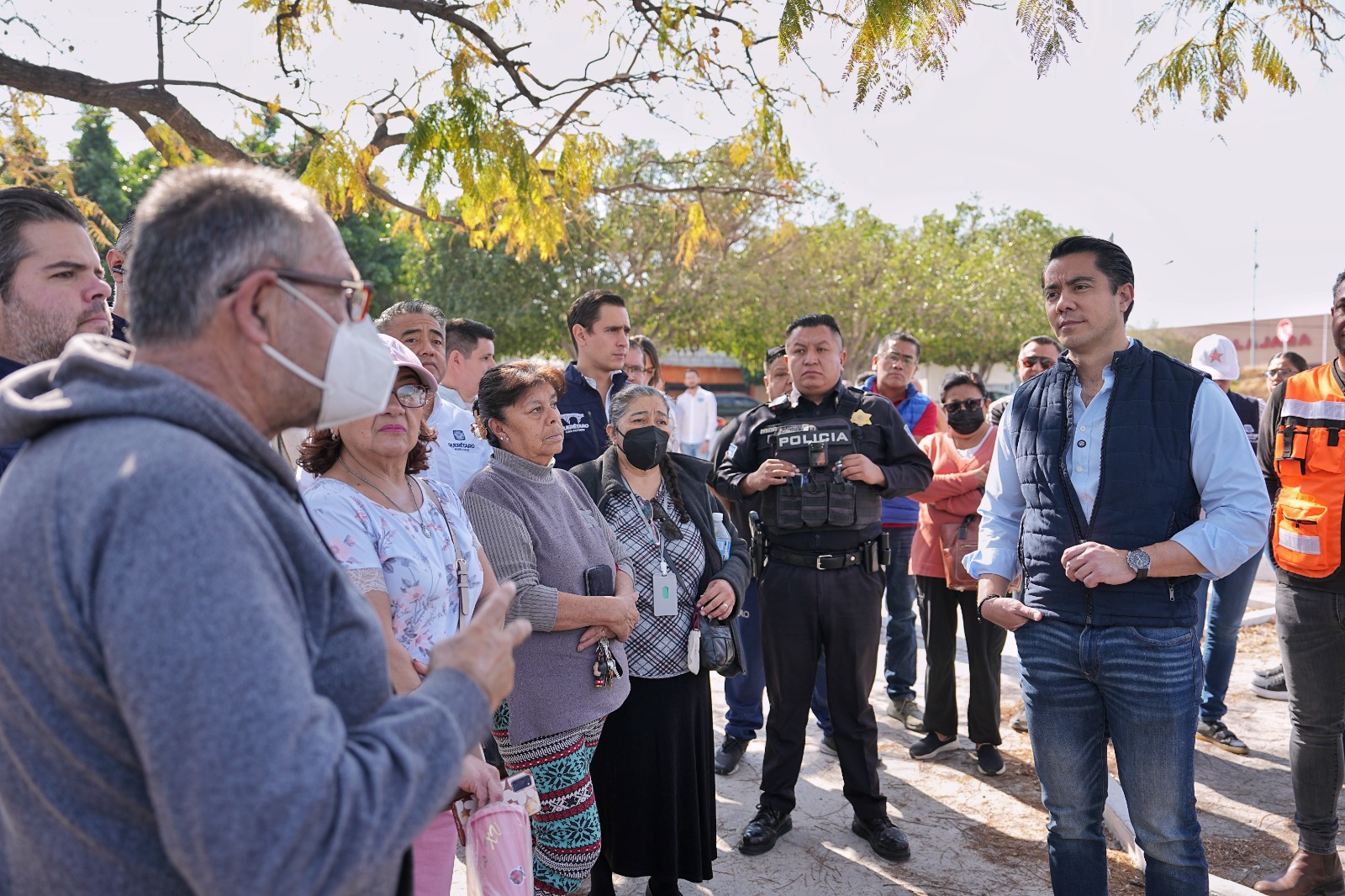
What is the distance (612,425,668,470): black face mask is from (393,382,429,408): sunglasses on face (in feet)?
3.77

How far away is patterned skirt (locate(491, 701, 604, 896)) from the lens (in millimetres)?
3238

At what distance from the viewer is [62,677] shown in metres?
1.14

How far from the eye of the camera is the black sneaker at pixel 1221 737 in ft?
17.5

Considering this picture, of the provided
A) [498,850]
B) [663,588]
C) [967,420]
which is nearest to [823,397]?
[967,420]

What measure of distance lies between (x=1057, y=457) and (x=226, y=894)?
109 inches

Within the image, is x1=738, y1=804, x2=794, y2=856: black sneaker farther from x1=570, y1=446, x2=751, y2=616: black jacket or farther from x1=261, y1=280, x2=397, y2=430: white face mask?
x1=261, y1=280, x2=397, y2=430: white face mask

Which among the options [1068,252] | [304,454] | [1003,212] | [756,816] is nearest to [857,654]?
[756,816]

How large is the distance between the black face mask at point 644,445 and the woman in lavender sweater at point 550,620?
44 cm

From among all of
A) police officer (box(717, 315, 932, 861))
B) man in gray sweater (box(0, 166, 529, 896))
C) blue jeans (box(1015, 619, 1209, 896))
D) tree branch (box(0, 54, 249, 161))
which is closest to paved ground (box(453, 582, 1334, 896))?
police officer (box(717, 315, 932, 861))

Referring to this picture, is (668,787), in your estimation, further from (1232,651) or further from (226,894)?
(1232,651)

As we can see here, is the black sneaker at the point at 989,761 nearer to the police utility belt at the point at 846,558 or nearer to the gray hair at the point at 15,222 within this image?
the police utility belt at the point at 846,558

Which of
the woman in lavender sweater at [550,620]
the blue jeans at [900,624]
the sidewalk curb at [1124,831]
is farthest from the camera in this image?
the blue jeans at [900,624]

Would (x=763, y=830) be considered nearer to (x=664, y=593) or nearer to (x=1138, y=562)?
(x=664, y=593)

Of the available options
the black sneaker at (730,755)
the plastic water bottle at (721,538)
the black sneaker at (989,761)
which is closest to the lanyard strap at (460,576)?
the plastic water bottle at (721,538)
